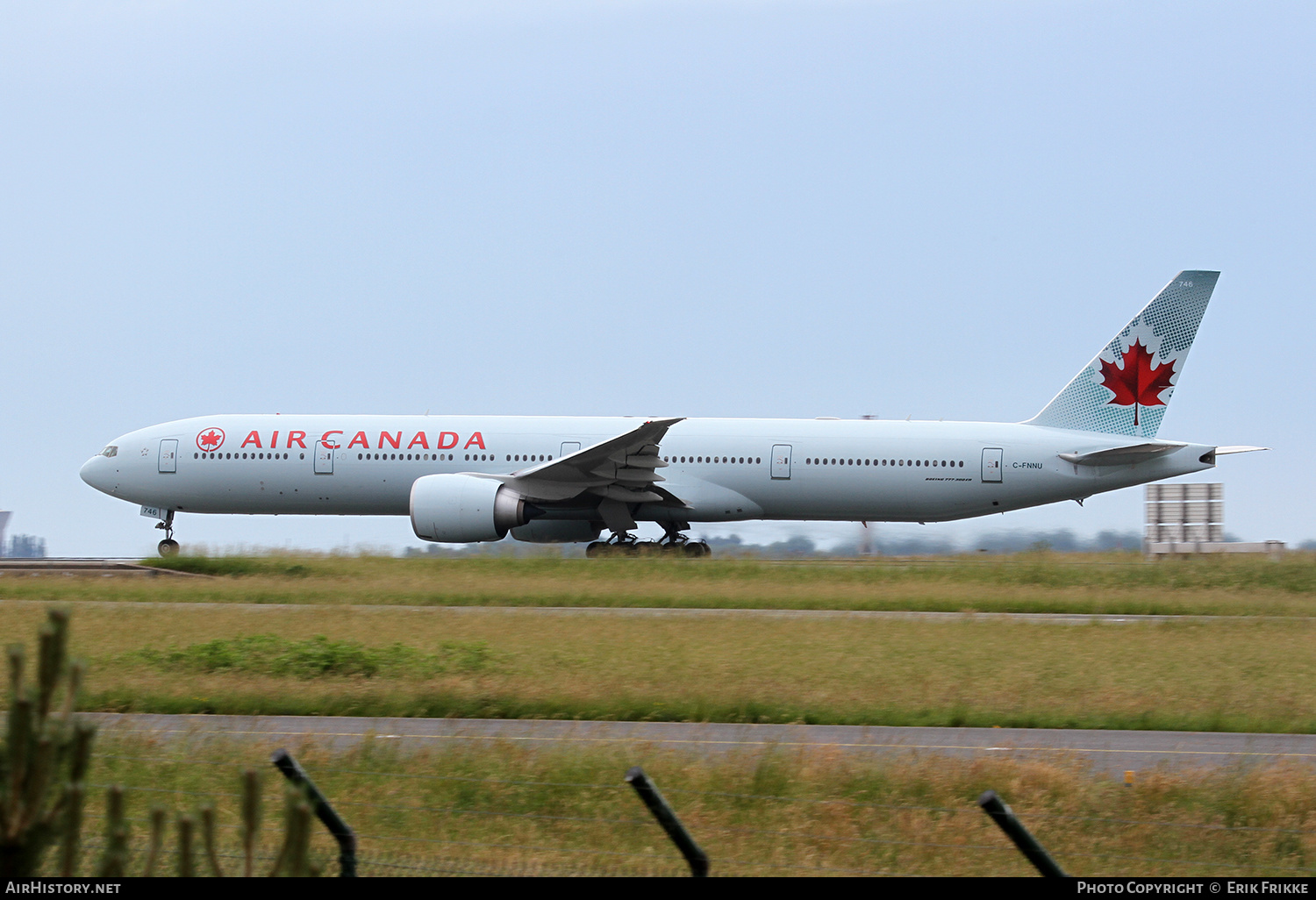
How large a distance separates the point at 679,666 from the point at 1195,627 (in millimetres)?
9338

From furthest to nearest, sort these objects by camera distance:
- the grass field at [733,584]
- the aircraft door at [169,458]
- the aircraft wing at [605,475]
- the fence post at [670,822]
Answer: the aircraft door at [169,458], the aircraft wing at [605,475], the grass field at [733,584], the fence post at [670,822]

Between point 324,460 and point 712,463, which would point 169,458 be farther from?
point 712,463

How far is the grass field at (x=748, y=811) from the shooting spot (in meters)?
7.93

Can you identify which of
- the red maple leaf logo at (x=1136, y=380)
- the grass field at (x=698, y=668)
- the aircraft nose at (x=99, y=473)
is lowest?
the grass field at (x=698, y=668)

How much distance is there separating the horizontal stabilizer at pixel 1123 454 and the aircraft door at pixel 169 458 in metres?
22.0

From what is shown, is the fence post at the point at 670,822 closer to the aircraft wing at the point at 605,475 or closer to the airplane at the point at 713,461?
the aircraft wing at the point at 605,475

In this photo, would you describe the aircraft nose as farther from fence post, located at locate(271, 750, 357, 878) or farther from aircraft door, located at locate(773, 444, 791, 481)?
fence post, located at locate(271, 750, 357, 878)

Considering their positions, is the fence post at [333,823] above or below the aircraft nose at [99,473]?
below

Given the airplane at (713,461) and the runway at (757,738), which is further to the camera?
the airplane at (713,461)

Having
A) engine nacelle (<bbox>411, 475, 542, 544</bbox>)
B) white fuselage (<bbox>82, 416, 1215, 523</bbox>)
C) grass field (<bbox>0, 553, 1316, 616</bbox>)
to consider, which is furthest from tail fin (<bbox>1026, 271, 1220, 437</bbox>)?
engine nacelle (<bbox>411, 475, 542, 544</bbox>)

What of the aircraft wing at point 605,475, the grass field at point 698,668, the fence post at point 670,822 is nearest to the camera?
the fence post at point 670,822

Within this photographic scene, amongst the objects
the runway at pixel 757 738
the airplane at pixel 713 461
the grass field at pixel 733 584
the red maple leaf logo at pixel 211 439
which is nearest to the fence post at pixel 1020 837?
the runway at pixel 757 738

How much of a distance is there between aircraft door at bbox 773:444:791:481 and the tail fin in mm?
6385
